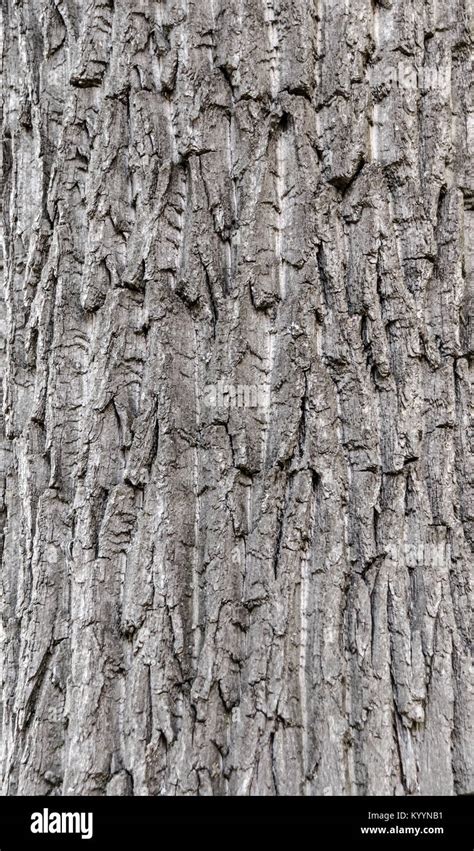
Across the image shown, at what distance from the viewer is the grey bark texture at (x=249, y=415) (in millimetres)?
1414

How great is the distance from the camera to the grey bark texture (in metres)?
1.41

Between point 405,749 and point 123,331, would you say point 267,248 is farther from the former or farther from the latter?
point 405,749

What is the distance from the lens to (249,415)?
1.51 metres

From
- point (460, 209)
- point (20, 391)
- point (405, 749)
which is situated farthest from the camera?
point (20, 391)

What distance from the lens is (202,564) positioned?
1.48 meters

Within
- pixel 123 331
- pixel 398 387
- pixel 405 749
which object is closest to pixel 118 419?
pixel 123 331

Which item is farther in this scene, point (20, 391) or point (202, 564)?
point (20, 391)

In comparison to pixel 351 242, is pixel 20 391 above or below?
below

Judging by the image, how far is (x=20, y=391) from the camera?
176 centimetres

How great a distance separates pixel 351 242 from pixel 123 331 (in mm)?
571

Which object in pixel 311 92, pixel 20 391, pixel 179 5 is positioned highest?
pixel 179 5

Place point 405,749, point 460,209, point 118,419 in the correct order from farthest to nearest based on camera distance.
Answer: point 460,209, point 118,419, point 405,749

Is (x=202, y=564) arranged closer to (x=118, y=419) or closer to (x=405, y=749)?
(x=118, y=419)

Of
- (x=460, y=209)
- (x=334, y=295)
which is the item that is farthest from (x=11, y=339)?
(x=460, y=209)
